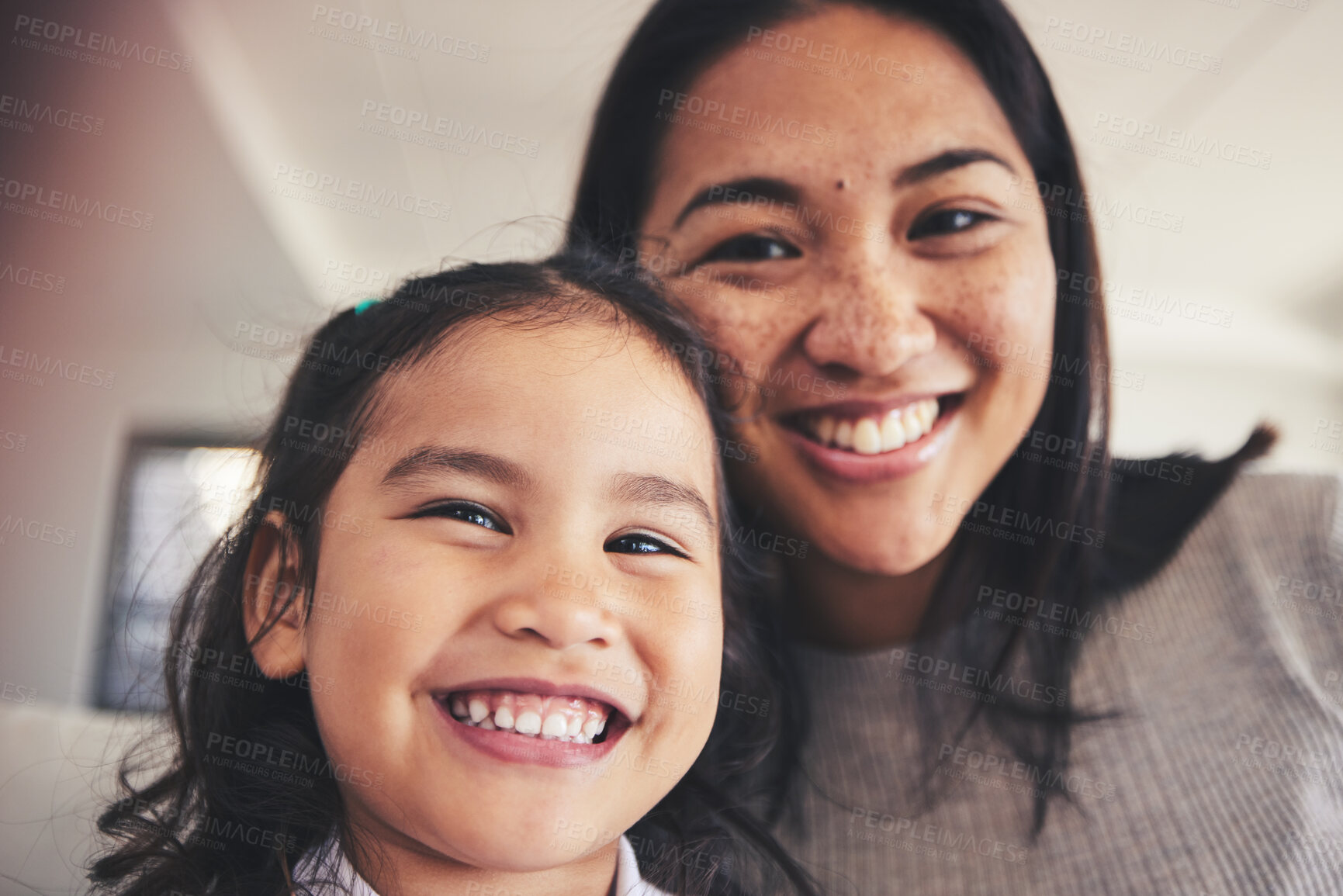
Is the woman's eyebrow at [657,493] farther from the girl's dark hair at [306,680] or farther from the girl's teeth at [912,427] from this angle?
the girl's teeth at [912,427]

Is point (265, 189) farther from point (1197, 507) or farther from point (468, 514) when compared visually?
point (1197, 507)

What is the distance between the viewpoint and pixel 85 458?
1.05 meters

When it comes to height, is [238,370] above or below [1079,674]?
above

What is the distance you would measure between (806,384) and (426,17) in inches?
27.1

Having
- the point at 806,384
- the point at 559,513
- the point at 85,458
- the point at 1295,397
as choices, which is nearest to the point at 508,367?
the point at 559,513

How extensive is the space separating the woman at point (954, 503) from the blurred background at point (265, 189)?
0.37ft

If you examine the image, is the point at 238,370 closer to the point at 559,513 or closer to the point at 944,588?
the point at 559,513

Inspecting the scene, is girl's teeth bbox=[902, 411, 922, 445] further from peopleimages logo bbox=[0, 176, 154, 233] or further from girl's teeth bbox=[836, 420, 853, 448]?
peopleimages logo bbox=[0, 176, 154, 233]

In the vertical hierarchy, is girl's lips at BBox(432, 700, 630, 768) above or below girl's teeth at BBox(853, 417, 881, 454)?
below

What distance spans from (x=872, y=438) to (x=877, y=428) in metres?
0.01

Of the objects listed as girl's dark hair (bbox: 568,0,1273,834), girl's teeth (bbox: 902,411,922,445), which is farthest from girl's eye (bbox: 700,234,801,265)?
girl's teeth (bbox: 902,411,922,445)

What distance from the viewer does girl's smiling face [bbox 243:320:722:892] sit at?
0.62m

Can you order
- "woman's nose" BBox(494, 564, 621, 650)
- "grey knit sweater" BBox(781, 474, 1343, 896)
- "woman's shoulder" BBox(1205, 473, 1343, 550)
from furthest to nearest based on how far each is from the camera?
1. "woman's shoulder" BBox(1205, 473, 1343, 550)
2. "grey knit sweater" BBox(781, 474, 1343, 896)
3. "woman's nose" BBox(494, 564, 621, 650)

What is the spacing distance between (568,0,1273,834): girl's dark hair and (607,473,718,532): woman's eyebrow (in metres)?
0.33
